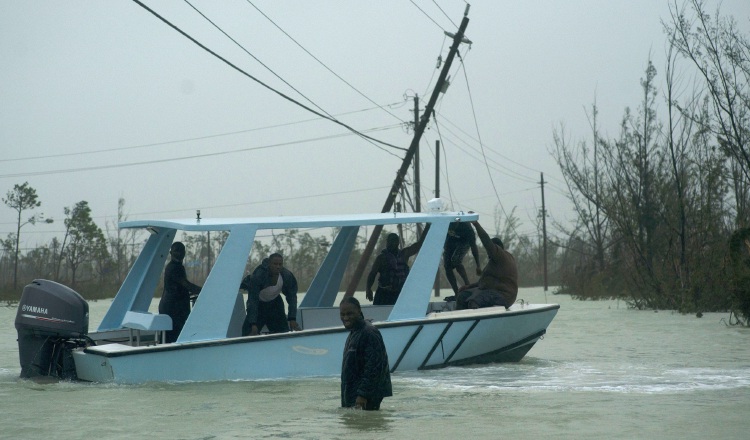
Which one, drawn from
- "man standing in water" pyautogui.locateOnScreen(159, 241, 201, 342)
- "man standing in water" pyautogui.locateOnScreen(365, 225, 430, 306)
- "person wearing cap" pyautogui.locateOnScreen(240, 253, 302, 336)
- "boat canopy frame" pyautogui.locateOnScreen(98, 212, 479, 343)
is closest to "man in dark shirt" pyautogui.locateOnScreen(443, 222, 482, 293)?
"man standing in water" pyautogui.locateOnScreen(365, 225, 430, 306)

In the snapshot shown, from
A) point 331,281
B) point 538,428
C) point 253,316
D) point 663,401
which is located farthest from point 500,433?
point 331,281

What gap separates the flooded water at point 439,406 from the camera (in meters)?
9.27

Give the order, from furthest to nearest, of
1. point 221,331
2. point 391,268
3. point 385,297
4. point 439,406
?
point 385,297, point 391,268, point 221,331, point 439,406

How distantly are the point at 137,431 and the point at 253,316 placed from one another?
11.1ft

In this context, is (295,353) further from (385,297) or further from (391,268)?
(385,297)

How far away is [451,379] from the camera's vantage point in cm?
1270

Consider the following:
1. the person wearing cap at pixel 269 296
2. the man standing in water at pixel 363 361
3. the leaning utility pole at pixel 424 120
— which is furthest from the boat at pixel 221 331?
the leaning utility pole at pixel 424 120

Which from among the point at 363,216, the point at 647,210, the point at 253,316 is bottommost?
the point at 253,316

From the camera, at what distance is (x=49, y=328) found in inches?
466

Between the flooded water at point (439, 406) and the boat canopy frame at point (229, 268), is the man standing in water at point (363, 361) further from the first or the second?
the boat canopy frame at point (229, 268)

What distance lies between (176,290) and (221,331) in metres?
1.19

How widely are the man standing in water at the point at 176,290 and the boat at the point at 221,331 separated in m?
0.31

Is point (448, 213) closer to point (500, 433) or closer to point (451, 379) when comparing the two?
point (451, 379)

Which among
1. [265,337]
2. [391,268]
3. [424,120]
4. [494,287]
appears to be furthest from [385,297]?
[424,120]
